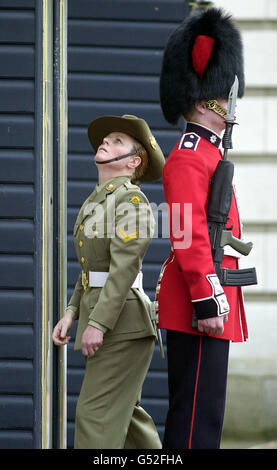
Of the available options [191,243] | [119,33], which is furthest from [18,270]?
[119,33]

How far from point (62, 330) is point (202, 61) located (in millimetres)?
1098

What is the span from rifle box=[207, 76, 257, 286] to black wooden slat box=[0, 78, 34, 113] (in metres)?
0.78

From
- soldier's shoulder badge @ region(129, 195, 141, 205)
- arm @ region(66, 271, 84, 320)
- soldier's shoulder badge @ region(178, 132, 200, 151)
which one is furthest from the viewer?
arm @ region(66, 271, 84, 320)

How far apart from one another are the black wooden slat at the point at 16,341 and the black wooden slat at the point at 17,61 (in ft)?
2.99

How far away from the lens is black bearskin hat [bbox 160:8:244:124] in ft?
9.29

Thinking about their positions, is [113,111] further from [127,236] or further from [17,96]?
[127,236]

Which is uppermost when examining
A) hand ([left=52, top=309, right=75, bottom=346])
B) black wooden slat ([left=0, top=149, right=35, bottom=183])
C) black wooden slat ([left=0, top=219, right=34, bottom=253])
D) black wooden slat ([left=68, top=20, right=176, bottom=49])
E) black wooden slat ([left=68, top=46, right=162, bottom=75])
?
black wooden slat ([left=68, top=20, right=176, bottom=49])

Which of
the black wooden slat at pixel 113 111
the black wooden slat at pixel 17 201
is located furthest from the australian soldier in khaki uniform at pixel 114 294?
the black wooden slat at pixel 113 111

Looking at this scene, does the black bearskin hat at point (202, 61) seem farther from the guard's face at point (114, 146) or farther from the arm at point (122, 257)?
the arm at point (122, 257)

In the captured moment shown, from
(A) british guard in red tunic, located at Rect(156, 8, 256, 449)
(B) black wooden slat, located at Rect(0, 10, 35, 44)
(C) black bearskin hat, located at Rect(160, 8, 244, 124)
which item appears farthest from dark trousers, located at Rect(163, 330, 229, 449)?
(B) black wooden slat, located at Rect(0, 10, 35, 44)

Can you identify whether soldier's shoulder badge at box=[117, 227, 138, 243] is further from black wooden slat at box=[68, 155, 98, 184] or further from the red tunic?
black wooden slat at box=[68, 155, 98, 184]

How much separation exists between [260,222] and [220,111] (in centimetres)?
230
